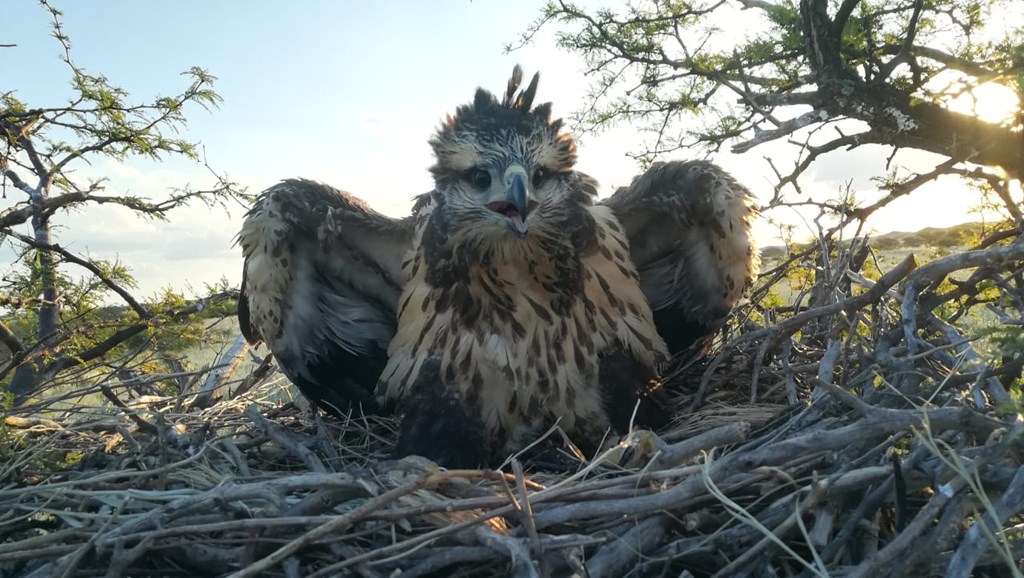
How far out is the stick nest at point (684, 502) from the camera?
1.68m

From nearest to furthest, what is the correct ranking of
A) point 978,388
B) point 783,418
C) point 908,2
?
point 978,388 → point 783,418 → point 908,2

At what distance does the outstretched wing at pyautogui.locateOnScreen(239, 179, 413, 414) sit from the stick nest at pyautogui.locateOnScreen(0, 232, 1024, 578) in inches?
40.4

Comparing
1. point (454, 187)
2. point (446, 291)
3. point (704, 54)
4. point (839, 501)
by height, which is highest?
point (704, 54)

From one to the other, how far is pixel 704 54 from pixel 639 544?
413 cm

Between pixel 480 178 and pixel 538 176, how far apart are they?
24 cm

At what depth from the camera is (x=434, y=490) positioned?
7.45ft

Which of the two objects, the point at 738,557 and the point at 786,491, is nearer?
the point at 738,557

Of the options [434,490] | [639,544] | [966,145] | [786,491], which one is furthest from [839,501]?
[966,145]

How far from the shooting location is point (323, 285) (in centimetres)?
388

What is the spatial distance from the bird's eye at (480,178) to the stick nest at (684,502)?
1173mm

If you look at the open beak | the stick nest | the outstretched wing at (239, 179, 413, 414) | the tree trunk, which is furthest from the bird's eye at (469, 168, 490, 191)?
the tree trunk

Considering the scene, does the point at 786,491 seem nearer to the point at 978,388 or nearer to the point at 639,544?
the point at 639,544

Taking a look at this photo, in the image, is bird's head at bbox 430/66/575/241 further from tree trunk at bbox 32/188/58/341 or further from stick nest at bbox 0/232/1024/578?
tree trunk at bbox 32/188/58/341

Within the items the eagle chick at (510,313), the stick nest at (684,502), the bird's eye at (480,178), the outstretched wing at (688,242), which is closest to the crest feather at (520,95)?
the eagle chick at (510,313)
